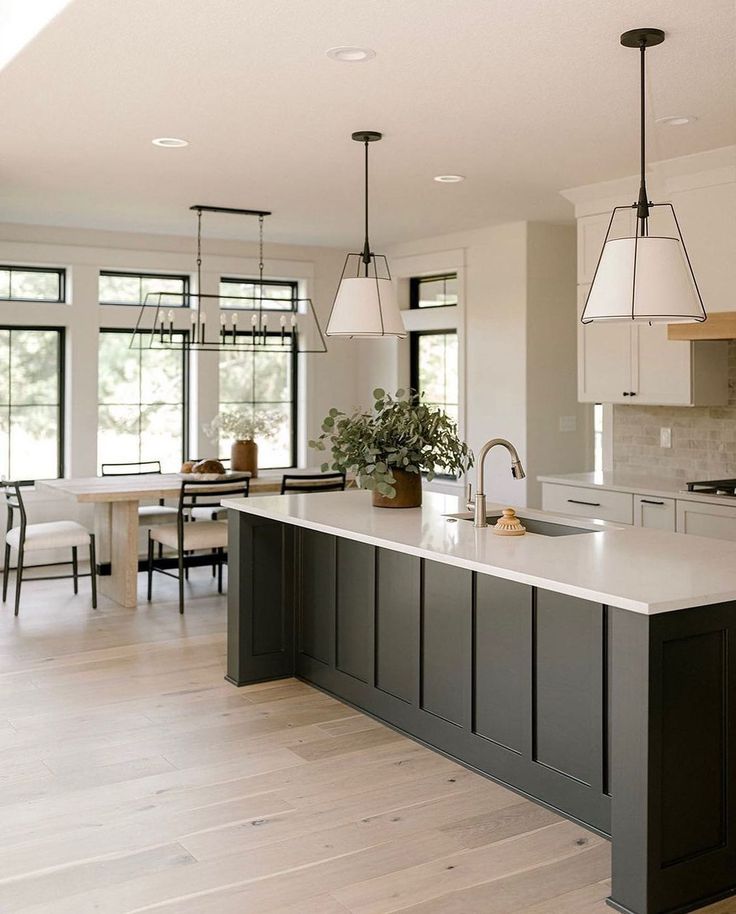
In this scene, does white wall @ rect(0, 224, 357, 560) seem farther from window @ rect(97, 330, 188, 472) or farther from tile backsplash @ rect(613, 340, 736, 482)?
tile backsplash @ rect(613, 340, 736, 482)

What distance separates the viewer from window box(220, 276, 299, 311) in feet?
28.5

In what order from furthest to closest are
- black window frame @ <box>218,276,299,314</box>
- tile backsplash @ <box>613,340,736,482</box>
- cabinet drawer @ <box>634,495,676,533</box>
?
black window frame @ <box>218,276,299,314</box>, tile backsplash @ <box>613,340,736,482</box>, cabinet drawer @ <box>634,495,676,533</box>

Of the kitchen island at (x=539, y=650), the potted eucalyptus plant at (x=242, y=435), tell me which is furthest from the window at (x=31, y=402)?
the kitchen island at (x=539, y=650)

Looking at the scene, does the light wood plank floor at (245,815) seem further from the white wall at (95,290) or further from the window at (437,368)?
the window at (437,368)

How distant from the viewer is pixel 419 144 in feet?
16.1

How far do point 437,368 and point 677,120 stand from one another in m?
4.20

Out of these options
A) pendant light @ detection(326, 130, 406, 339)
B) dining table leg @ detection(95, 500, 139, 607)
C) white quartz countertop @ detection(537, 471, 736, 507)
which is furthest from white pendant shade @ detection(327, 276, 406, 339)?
dining table leg @ detection(95, 500, 139, 607)

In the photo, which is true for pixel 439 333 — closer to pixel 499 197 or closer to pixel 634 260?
pixel 499 197

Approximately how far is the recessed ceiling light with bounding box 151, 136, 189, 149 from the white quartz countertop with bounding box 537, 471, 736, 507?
2929 millimetres

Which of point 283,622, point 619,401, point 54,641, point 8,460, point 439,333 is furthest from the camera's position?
point 439,333

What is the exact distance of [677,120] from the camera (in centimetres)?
453

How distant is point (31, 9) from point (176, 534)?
3.76 meters

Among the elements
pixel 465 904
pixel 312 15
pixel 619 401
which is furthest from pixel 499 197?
pixel 465 904

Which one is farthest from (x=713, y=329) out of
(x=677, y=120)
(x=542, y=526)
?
(x=542, y=526)
